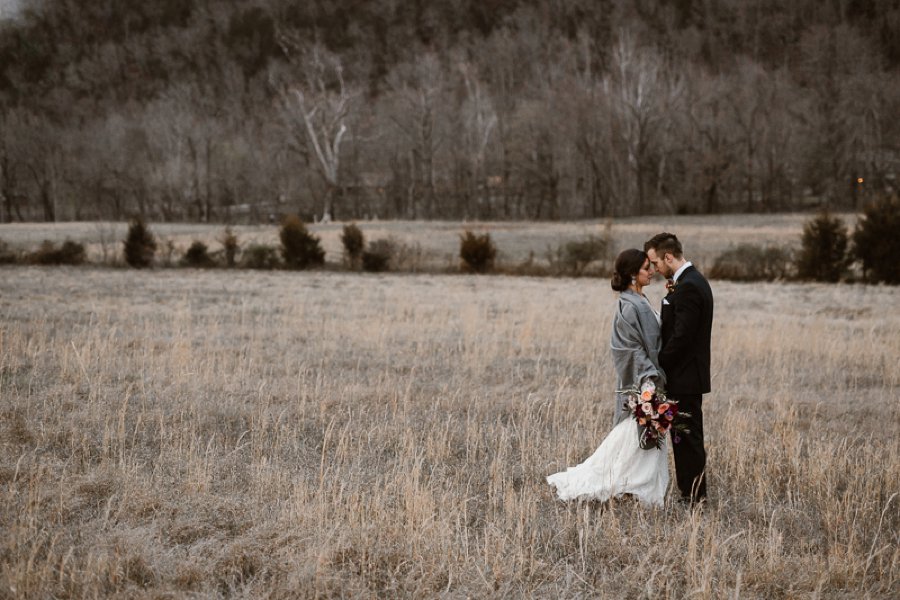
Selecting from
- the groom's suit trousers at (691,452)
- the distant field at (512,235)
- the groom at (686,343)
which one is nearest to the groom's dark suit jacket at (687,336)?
the groom at (686,343)

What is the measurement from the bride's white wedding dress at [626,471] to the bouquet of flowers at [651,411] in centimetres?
19

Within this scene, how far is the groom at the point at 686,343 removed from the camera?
17.8 feet

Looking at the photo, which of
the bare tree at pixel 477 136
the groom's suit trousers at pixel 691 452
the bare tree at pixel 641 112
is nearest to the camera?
the groom's suit trousers at pixel 691 452

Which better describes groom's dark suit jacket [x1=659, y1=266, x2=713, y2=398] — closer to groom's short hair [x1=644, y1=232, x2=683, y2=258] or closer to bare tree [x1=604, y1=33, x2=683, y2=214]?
groom's short hair [x1=644, y1=232, x2=683, y2=258]

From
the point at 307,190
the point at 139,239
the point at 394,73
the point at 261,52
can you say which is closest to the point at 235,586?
the point at 139,239

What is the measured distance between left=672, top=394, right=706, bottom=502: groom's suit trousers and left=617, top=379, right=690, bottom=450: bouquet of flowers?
5.3 inches

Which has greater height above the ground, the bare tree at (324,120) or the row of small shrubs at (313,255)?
the bare tree at (324,120)

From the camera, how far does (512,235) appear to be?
4484 cm

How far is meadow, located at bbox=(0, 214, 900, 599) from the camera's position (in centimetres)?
471

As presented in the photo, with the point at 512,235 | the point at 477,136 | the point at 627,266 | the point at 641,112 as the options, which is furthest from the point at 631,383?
the point at 477,136

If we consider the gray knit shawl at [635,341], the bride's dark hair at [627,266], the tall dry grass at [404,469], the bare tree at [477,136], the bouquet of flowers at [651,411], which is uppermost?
the bare tree at [477,136]

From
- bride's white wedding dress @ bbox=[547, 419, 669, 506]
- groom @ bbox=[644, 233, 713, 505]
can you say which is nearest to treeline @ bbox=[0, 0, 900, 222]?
groom @ bbox=[644, 233, 713, 505]

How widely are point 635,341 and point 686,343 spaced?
1.21 ft

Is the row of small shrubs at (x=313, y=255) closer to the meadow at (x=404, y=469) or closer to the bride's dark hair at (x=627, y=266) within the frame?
the meadow at (x=404, y=469)
